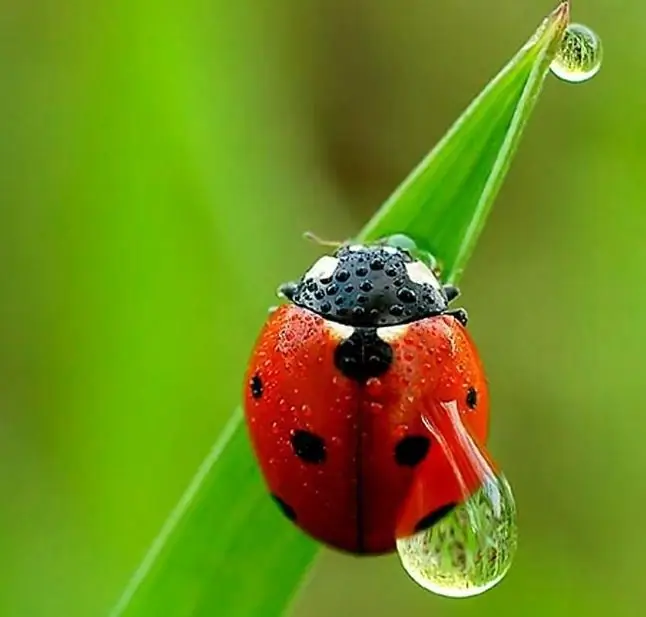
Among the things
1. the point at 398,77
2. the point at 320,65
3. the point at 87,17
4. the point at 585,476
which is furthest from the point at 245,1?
the point at 585,476

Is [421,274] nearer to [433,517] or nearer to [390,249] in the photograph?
[390,249]

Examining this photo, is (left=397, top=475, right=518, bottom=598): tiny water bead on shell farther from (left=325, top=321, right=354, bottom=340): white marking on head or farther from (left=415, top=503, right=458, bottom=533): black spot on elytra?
(left=325, top=321, right=354, bottom=340): white marking on head

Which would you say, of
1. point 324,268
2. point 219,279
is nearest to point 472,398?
point 324,268

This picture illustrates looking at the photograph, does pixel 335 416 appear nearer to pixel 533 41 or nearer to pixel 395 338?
pixel 395 338

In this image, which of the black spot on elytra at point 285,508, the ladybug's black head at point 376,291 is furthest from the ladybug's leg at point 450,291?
the black spot on elytra at point 285,508

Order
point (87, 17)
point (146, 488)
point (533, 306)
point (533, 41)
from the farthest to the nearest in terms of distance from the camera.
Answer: point (533, 306) → point (87, 17) → point (146, 488) → point (533, 41)

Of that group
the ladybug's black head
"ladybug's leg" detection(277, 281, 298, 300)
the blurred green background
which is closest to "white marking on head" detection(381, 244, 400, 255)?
the ladybug's black head
